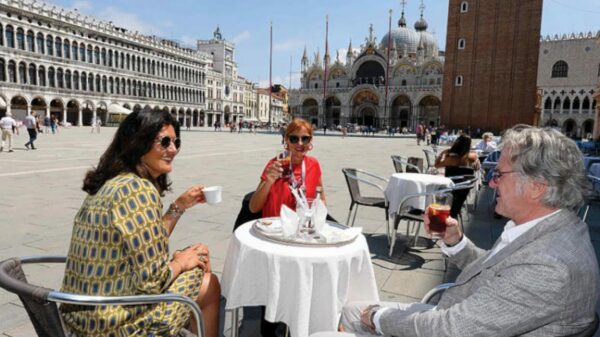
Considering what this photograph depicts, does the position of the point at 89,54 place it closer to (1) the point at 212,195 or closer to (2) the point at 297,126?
(2) the point at 297,126

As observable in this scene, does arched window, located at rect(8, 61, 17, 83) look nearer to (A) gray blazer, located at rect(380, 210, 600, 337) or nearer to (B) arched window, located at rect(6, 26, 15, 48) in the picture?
(B) arched window, located at rect(6, 26, 15, 48)

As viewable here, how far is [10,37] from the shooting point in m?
42.8

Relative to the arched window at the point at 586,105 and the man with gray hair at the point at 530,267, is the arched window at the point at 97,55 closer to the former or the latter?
the man with gray hair at the point at 530,267

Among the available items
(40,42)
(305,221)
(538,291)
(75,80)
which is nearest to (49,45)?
(40,42)

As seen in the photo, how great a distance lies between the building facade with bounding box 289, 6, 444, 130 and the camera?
208ft

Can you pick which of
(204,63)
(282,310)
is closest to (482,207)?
(282,310)

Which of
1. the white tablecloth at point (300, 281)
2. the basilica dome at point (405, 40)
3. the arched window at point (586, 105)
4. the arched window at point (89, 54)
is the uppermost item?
the basilica dome at point (405, 40)

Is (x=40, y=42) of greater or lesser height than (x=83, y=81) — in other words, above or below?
above

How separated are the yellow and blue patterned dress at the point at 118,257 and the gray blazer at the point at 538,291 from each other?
1048mm

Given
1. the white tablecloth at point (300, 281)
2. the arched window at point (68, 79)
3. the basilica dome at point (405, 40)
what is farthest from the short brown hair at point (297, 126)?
the basilica dome at point (405, 40)

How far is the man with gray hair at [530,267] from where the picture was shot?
115cm

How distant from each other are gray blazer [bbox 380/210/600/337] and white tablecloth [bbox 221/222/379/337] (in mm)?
687

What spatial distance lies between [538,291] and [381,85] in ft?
227

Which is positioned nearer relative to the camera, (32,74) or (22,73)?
(22,73)
